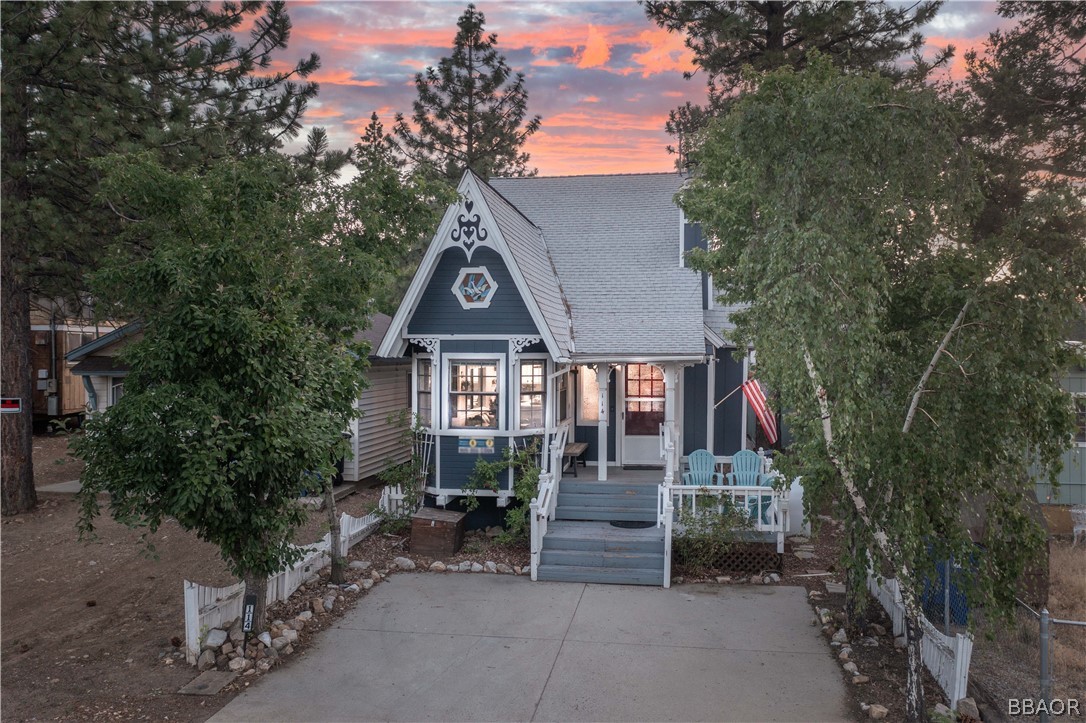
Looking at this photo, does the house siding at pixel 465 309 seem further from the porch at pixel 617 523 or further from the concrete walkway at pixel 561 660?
the concrete walkway at pixel 561 660

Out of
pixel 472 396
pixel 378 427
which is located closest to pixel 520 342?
pixel 472 396

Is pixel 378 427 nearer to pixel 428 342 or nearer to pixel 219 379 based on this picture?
pixel 428 342

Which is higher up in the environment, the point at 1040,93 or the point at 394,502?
the point at 1040,93

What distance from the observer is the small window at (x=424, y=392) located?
45.5 ft

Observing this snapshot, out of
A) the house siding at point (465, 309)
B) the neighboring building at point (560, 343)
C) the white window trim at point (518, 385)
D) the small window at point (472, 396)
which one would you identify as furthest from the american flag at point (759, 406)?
the small window at point (472, 396)

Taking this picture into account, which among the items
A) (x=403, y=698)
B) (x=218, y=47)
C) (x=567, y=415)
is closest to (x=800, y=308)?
(x=403, y=698)

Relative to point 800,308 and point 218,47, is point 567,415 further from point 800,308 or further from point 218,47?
point 218,47

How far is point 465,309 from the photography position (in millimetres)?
13172

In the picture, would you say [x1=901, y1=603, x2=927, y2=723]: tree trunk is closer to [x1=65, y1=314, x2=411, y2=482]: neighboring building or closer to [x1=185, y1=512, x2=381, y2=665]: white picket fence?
[x1=185, y1=512, x2=381, y2=665]: white picket fence

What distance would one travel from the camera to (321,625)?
360 inches

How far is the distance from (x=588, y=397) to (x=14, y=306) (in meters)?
11.9

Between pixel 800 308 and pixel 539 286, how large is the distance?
7610 mm

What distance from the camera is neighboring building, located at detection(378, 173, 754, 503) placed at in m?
13.0

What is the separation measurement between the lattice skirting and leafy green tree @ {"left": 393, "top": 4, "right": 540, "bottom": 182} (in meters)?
22.4
